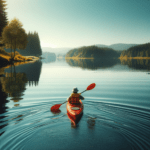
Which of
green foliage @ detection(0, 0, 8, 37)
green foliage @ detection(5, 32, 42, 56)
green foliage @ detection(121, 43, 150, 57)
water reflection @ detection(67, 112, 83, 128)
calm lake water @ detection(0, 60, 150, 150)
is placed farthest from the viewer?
green foliage @ detection(121, 43, 150, 57)

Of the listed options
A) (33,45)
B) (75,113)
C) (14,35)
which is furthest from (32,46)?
(75,113)

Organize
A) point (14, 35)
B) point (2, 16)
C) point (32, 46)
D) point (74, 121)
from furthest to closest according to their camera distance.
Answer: point (32, 46)
point (14, 35)
point (2, 16)
point (74, 121)

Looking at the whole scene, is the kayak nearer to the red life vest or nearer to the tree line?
the red life vest

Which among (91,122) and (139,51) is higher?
(139,51)

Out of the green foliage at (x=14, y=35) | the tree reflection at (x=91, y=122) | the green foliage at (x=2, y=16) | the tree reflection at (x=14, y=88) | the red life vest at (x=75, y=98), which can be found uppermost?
the green foliage at (x=2, y=16)

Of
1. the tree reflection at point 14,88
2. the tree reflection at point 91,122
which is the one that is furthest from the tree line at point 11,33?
the tree reflection at point 91,122

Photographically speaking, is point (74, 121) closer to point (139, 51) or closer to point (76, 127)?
point (76, 127)

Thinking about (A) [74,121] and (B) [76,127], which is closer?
(B) [76,127]

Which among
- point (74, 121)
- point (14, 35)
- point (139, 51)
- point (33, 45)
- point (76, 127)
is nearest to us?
point (76, 127)

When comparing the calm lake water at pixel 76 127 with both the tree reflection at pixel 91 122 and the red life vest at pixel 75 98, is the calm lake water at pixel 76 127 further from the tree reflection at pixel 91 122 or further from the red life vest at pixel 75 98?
the red life vest at pixel 75 98

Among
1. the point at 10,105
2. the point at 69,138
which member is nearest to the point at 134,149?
the point at 69,138

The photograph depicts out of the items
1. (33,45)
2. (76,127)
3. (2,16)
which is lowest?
(76,127)

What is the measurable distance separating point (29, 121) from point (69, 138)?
8.26ft

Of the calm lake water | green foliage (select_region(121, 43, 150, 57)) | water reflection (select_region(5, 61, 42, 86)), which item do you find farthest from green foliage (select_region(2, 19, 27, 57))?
green foliage (select_region(121, 43, 150, 57))
